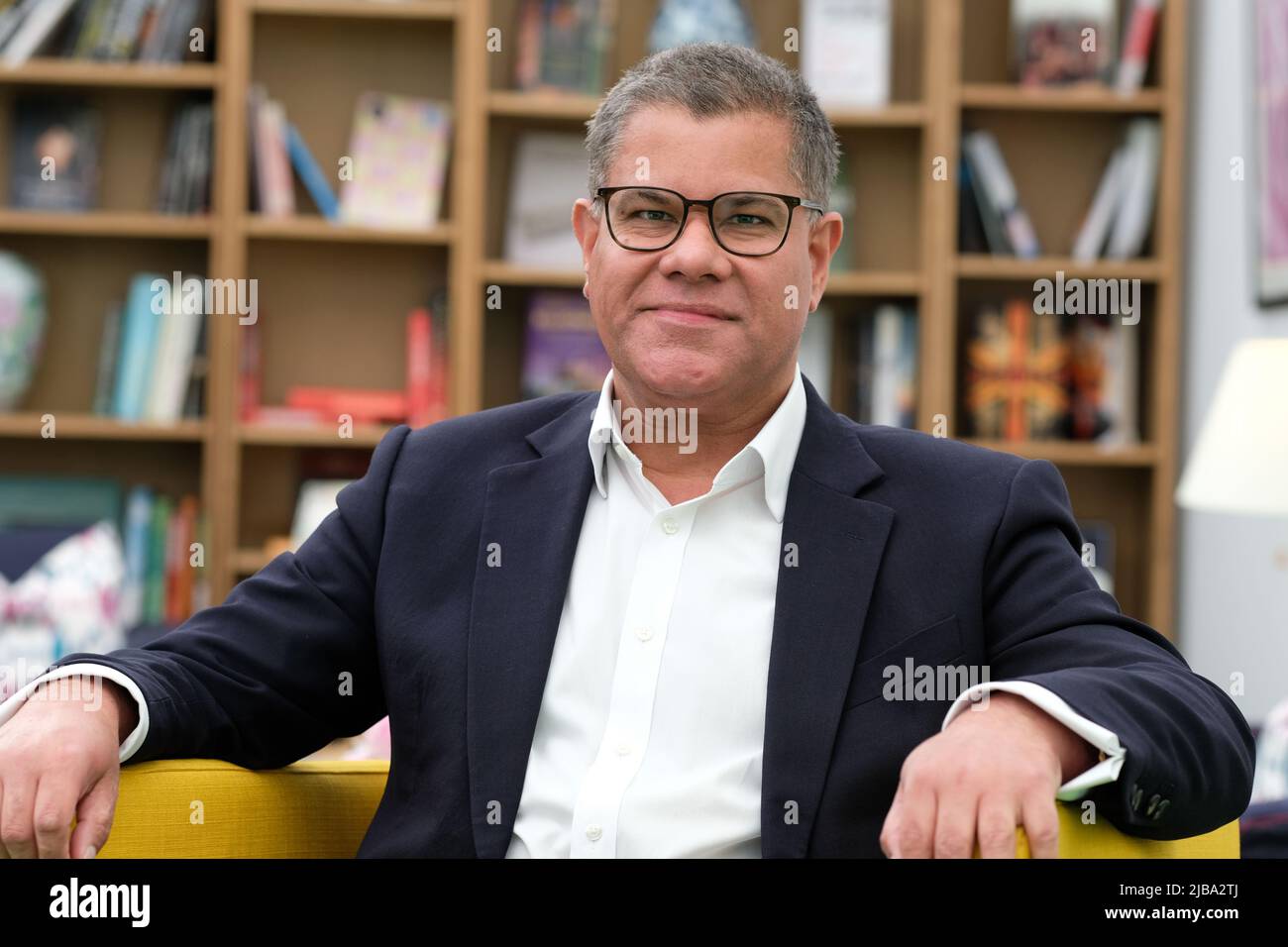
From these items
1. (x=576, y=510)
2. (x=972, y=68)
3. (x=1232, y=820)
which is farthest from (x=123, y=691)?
(x=972, y=68)

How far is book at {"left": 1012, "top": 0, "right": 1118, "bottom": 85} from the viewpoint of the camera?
3.57 m

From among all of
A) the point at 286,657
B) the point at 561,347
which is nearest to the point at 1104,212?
the point at 561,347

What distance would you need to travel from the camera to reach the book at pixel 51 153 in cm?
363

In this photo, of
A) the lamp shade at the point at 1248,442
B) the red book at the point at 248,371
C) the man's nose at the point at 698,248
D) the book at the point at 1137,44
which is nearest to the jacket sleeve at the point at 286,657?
the man's nose at the point at 698,248

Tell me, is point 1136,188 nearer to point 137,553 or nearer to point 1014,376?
point 1014,376

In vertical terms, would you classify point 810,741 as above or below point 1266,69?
below


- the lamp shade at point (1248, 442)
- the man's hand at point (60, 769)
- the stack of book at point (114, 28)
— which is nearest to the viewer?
the man's hand at point (60, 769)

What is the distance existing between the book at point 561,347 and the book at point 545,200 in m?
0.11

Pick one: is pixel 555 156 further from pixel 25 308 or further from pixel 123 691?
pixel 123 691

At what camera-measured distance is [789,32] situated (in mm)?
3674

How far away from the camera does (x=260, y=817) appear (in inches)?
55.2

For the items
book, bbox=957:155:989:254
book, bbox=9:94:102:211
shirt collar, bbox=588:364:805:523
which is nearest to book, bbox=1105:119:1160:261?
book, bbox=957:155:989:254

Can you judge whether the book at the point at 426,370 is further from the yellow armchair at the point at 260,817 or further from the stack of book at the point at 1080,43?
the yellow armchair at the point at 260,817
